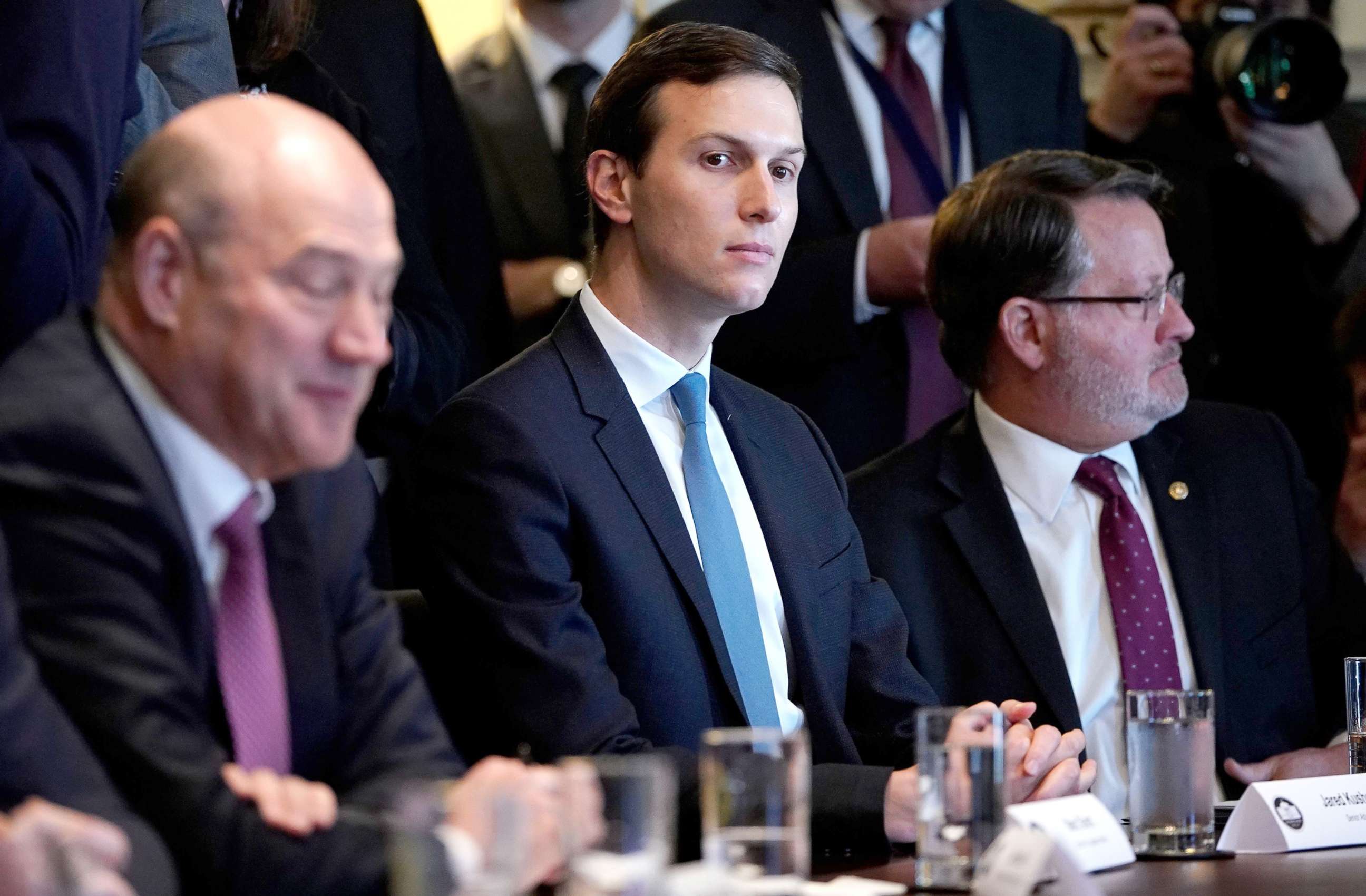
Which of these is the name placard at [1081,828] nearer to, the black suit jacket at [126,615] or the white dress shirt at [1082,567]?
the black suit jacket at [126,615]

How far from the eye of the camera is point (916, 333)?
10.7 ft

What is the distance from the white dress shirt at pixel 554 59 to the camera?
11.7 ft

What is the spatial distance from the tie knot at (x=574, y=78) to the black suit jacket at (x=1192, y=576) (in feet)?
3.36

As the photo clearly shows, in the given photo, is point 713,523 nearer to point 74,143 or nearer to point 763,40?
point 763,40

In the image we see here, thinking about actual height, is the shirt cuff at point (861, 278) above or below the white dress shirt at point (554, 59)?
below

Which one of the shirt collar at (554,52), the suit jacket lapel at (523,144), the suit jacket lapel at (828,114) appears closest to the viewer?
the suit jacket lapel at (828,114)

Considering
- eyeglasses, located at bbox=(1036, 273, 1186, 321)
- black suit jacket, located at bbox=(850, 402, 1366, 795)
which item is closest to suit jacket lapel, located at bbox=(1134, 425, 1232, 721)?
black suit jacket, located at bbox=(850, 402, 1366, 795)

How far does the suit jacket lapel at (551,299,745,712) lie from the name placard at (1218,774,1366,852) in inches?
22.0

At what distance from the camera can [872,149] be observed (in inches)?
128

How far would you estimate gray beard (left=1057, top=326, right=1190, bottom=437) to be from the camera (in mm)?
2896

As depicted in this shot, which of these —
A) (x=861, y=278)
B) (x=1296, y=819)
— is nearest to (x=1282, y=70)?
(x=861, y=278)

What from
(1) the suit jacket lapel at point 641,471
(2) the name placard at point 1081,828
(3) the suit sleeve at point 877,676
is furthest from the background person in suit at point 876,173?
(2) the name placard at point 1081,828

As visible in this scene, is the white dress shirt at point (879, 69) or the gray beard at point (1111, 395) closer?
the gray beard at point (1111, 395)

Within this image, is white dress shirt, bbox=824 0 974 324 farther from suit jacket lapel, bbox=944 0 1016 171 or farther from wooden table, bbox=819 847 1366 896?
Answer: wooden table, bbox=819 847 1366 896
